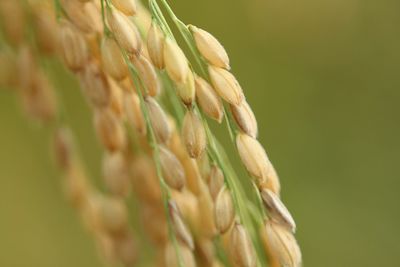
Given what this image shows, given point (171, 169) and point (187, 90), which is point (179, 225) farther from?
point (187, 90)

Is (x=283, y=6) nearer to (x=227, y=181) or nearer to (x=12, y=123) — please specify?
(x=12, y=123)

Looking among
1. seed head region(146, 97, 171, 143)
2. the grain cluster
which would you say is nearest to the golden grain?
the grain cluster

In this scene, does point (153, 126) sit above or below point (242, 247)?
above

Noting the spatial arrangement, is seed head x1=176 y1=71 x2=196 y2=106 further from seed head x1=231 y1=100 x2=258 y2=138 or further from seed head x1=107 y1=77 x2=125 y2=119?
seed head x1=107 y1=77 x2=125 y2=119

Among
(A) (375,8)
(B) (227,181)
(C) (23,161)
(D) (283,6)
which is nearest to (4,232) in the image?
(C) (23,161)

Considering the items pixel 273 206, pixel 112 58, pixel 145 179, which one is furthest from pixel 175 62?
pixel 145 179

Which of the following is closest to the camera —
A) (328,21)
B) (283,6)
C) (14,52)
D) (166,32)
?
(166,32)
